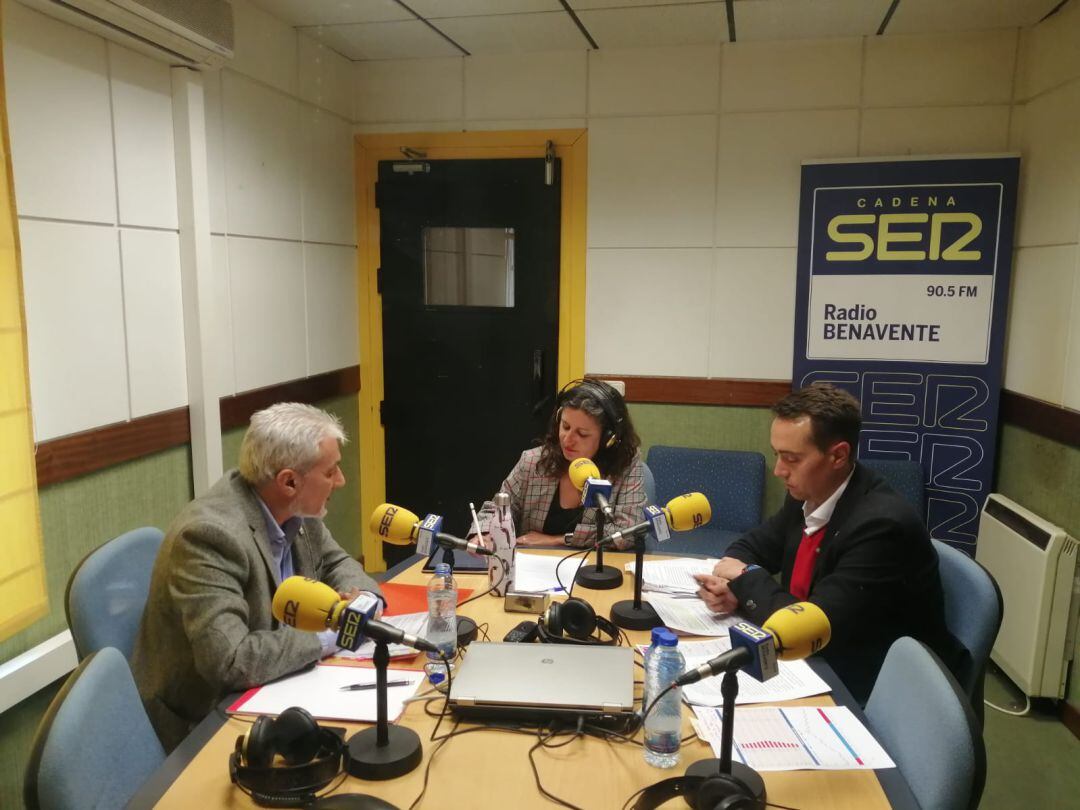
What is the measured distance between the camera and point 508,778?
52.0 inches

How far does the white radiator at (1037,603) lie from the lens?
2908 millimetres

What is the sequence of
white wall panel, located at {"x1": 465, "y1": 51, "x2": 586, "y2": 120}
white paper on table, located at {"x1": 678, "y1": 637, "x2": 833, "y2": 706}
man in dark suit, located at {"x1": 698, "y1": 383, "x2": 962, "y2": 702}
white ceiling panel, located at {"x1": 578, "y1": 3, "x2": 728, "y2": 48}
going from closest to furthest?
white paper on table, located at {"x1": 678, "y1": 637, "x2": 833, "y2": 706} < man in dark suit, located at {"x1": 698, "y1": 383, "x2": 962, "y2": 702} < white ceiling panel, located at {"x1": 578, "y1": 3, "x2": 728, "y2": 48} < white wall panel, located at {"x1": 465, "y1": 51, "x2": 586, "y2": 120}

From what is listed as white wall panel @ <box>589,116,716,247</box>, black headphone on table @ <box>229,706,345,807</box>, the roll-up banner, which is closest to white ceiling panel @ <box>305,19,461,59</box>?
white wall panel @ <box>589,116,716,247</box>

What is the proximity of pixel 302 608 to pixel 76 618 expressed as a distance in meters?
0.74

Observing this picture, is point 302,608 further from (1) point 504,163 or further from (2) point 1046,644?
(1) point 504,163

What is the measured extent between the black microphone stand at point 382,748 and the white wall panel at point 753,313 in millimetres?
2891

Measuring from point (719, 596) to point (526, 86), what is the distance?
289 cm

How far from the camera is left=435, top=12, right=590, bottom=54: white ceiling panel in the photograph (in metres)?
3.39

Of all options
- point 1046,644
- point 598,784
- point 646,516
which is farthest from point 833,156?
point 598,784

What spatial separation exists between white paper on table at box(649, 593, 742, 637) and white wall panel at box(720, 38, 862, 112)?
260cm

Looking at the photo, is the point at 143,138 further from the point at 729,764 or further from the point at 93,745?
the point at 729,764

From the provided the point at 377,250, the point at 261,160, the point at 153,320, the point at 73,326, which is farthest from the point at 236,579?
the point at 377,250

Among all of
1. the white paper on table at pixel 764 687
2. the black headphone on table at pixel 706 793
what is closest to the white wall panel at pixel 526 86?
the white paper on table at pixel 764 687

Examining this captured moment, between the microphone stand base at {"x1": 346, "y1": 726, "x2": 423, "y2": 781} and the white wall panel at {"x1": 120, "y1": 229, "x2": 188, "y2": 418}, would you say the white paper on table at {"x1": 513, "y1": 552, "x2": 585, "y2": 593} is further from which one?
the white wall panel at {"x1": 120, "y1": 229, "x2": 188, "y2": 418}
